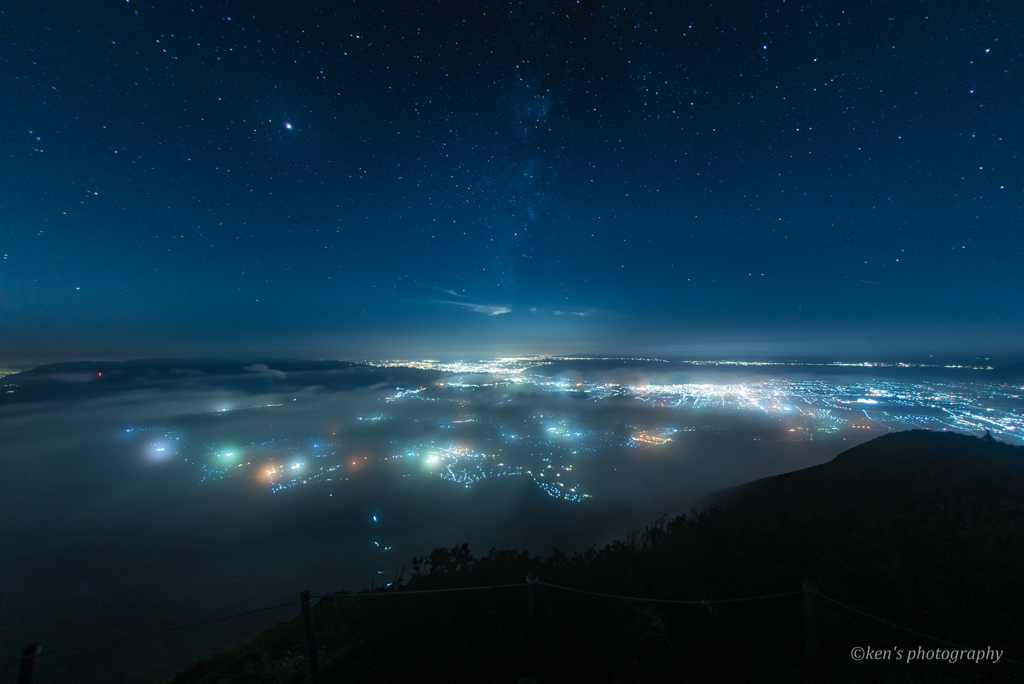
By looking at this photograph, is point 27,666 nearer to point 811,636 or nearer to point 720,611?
point 811,636

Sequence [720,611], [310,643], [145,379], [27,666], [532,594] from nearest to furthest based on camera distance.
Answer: [27,666] → [310,643] → [532,594] → [720,611] → [145,379]

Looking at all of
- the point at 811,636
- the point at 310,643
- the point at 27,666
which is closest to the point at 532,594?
the point at 310,643

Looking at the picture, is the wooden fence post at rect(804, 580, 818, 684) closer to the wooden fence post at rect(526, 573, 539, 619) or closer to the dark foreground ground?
the dark foreground ground

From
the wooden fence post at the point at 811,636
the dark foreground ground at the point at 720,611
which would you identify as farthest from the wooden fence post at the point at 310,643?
the wooden fence post at the point at 811,636

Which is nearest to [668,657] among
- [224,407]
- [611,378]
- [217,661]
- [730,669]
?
[730,669]

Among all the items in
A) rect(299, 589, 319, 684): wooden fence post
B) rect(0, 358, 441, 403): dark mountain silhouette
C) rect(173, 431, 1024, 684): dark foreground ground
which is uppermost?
rect(299, 589, 319, 684): wooden fence post

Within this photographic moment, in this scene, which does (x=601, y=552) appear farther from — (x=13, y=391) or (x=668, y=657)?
(x=13, y=391)

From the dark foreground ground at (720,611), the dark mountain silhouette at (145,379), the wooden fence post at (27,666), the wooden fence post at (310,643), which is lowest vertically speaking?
the dark mountain silhouette at (145,379)

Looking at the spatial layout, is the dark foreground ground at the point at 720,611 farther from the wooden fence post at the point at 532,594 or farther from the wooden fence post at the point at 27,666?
the wooden fence post at the point at 27,666

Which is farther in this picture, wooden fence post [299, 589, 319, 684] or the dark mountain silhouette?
the dark mountain silhouette

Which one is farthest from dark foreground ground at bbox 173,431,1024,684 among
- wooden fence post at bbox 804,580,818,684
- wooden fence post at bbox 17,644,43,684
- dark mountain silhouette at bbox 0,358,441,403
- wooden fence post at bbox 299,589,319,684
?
dark mountain silhouette at bbox 0,358,441,403
